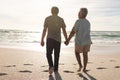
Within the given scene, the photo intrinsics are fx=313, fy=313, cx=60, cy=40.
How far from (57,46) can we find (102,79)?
5.32 feet

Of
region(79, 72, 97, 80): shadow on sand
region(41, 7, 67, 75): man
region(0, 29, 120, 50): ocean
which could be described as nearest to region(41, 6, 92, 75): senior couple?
region(41, 7, 67, 75): man

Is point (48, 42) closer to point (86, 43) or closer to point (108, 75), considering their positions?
point (86, 43)

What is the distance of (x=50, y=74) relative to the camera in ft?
26.4

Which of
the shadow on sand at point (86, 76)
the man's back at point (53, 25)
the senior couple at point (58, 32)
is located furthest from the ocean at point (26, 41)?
the shadow on sand at point (86, 76)

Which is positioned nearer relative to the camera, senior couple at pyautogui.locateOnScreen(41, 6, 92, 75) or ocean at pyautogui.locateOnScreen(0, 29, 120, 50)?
senior couple at pyautogui.locateOnScreen(41, 6, 92, 75)

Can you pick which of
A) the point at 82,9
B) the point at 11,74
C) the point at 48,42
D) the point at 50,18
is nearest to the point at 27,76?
the point at 11,74

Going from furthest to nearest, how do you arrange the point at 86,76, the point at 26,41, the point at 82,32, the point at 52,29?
the point at 26,41 → the point at 82,32 → the point at 52,29 → the point at 86,76

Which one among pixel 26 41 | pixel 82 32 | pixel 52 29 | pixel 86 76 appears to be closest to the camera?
pixel 86 76

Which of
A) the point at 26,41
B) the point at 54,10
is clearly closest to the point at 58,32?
the point at 54,10

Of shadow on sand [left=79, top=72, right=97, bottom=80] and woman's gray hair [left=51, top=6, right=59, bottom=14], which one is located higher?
woman's gray hair [left=51, top=6, right=59, bottom=14]

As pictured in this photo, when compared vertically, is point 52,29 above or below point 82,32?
above

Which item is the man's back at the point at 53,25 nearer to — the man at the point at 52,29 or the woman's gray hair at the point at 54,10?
the man at the point at 52,29

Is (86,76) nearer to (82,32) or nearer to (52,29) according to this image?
(82,32)

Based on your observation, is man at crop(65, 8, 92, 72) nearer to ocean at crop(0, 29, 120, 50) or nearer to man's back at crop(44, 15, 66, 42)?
man's back at crop(44, 15, 66, 42)
